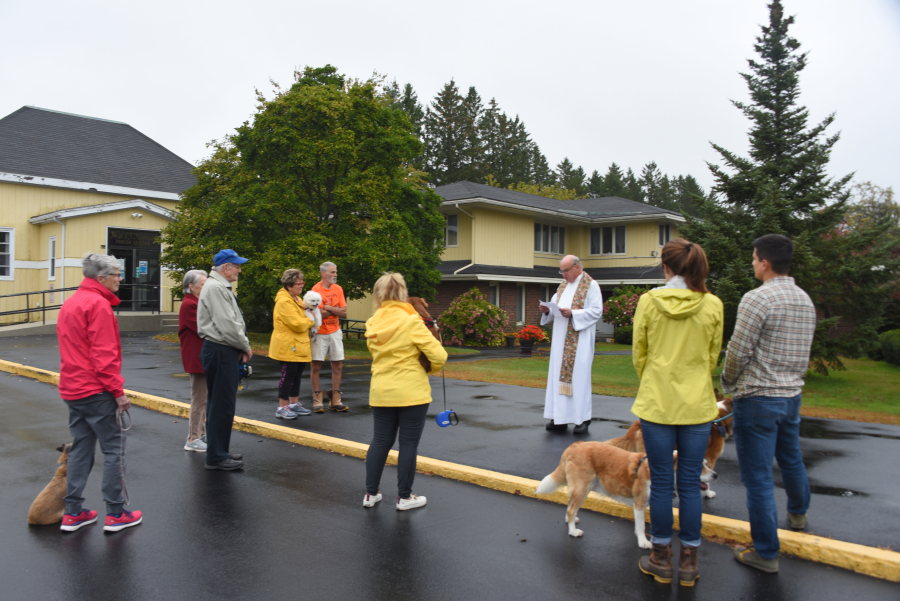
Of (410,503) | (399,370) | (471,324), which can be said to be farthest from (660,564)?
(471,324)

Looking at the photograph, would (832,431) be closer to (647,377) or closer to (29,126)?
(647,377)

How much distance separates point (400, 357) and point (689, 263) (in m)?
2.19

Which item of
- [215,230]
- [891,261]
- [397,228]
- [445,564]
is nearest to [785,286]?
[445,564]

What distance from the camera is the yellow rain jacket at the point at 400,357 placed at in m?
4.89

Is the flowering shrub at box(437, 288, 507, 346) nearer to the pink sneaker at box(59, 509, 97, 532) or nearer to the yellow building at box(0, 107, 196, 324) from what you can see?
the yellow building at box(0, 107, 196, 324)

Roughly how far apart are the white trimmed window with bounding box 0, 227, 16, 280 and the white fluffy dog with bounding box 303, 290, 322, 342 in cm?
2181

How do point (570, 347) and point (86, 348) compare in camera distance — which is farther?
point (570, 347)

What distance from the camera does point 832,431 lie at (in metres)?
7.93

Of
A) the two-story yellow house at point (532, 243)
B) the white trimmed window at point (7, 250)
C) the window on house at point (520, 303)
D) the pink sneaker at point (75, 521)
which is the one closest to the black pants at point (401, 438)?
the pink sneaker at point (75, 521)

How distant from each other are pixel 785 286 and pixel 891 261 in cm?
1392

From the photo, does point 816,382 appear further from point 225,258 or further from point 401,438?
point 225,258

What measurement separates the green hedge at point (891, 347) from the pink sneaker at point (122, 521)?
947 inches

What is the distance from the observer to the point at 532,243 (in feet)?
99.1

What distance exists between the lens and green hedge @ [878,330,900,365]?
21672 millimetres
